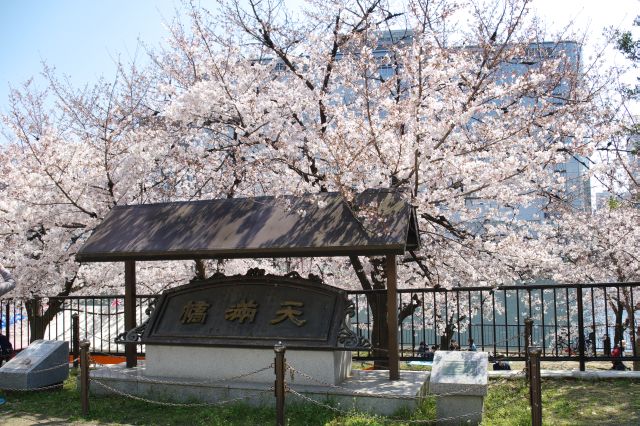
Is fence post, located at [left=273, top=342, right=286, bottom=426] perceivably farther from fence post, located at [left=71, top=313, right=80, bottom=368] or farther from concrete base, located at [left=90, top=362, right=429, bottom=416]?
fence post, located at [left=71, top=313, right=80, bottom=368]

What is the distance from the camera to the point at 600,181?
57.5 feet

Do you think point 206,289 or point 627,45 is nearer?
point 206,289

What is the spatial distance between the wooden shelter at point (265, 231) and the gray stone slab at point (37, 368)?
1.26m

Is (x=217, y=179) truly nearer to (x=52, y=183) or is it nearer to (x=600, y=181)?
(x=52, y=183)

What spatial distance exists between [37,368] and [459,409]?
6.69 metres

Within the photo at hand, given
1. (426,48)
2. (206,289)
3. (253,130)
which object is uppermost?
(426,48)

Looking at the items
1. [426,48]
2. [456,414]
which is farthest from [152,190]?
[456,414]

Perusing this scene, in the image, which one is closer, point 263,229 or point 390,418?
point 390,418

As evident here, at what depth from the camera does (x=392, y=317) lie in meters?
7.69

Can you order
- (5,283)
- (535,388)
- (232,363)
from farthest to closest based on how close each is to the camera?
(232,363) → (535,388) → (5,283)

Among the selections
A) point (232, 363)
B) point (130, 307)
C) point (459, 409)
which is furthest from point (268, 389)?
point (130, 307)

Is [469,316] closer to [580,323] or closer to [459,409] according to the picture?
[580,323]

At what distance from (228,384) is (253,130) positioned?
17.4ft

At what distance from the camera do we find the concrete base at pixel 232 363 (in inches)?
301
